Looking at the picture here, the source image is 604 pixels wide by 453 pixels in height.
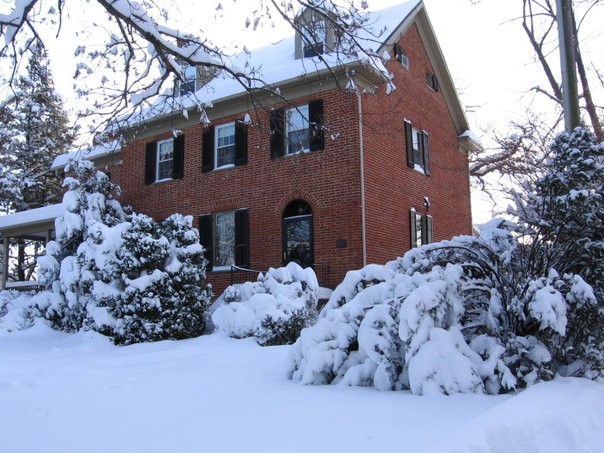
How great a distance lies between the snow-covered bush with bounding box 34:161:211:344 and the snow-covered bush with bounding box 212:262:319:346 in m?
0.76

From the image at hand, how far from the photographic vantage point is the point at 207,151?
14852 mm

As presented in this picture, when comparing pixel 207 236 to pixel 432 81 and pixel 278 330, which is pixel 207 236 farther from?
pixel 432 81

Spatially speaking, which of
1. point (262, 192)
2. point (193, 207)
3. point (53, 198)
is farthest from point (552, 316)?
point (53, 198)

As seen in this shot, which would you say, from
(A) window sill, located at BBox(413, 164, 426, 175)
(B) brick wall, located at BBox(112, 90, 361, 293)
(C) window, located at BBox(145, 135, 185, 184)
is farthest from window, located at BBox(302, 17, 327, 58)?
(C) window, located at BBox(145, 135, 185, 184)

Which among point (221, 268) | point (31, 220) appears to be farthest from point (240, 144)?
point (31, 220)

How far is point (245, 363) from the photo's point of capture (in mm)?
6613

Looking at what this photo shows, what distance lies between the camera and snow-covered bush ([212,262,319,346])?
864 cm

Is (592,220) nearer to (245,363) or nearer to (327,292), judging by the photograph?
(245,363)

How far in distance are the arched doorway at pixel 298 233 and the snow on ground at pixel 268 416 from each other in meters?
6.78

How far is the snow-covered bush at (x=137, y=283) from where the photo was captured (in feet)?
31.6

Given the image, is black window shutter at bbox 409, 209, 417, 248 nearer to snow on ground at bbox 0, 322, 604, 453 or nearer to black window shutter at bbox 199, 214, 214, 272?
black window shutter at bbox 199, 214, 214, 272

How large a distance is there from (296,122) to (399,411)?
33.9 feet

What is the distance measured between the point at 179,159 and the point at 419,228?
699cm

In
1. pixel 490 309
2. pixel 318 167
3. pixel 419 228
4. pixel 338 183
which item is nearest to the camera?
pixel 490 309
